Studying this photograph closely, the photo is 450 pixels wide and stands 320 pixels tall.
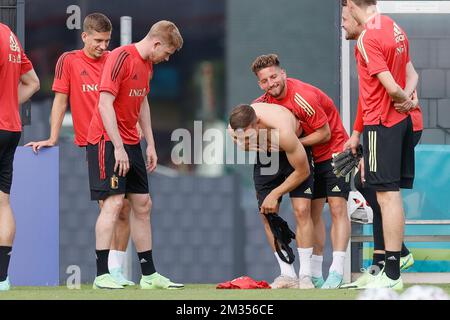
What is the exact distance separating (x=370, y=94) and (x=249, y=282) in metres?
1.36

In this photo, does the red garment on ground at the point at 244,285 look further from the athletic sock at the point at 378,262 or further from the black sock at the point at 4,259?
the black sock at the point at 4,259

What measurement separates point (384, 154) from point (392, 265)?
1.89 ft

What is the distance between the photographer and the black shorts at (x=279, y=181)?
748cm

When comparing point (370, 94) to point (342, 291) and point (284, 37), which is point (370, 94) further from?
point (284, 37)

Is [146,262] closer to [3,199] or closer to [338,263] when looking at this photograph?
[3,199]

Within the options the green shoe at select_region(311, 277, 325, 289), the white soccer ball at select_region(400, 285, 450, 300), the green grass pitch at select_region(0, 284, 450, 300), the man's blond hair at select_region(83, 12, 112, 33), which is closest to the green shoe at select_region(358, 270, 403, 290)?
the green grass pitch at select_region(0, 284, 450, 300)

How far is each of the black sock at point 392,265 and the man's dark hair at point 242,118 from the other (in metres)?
1.16

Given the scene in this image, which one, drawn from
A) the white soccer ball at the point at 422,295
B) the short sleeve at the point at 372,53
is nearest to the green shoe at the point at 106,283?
the short sleeve at the point at 372,53

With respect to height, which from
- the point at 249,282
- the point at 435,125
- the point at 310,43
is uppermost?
the point at 310,43

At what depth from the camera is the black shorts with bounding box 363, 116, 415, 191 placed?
655cm

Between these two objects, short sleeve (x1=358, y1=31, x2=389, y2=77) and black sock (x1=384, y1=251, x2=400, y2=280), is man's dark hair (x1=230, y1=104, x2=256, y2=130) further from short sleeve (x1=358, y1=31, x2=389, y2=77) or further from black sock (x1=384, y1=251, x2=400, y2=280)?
black sock (x1=384, y1=251, x2=400, y2=280)

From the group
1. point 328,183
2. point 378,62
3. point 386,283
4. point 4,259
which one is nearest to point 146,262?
point 4,259
